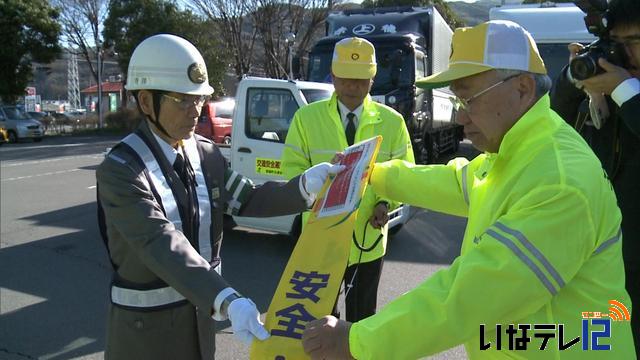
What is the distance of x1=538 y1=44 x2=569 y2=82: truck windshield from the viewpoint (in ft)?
23.8

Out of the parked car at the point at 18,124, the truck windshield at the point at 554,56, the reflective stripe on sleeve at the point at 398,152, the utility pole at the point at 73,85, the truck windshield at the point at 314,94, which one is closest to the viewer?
the reflective stripe on sleeve at the point at 398,152

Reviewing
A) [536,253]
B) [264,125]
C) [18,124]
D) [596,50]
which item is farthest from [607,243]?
[18,124]

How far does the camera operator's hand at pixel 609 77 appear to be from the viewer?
2223 millimetres

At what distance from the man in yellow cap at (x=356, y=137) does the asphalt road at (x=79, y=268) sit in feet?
3.96

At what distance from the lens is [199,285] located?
171 centimetres

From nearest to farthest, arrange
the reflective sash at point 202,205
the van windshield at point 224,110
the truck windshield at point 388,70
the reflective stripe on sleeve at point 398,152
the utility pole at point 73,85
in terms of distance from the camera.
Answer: the reflective sash at point 202,205, the reflective stripe on sleeve at point 398,152, the truck windshield at point 388,70, the van windshield at point 224,110, the utility pole at point 73,85

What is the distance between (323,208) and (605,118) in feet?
4.80

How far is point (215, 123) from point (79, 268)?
26.8 ft

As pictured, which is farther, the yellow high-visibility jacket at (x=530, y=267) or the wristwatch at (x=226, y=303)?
the wristwatch at (x=226, y=303)

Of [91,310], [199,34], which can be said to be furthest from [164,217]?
[199,34]

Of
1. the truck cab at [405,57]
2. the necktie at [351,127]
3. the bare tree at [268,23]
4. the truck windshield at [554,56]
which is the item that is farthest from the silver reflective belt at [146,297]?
the bare tree at [268,23]

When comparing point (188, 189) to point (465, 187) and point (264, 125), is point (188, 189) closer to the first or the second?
point (465, 187)

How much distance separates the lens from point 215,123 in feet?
45.3

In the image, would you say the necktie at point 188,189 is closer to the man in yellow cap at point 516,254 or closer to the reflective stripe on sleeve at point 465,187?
the man in yellow cap at point 516,254
